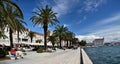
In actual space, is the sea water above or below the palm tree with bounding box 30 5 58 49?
below

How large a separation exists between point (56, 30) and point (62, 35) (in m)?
3.46


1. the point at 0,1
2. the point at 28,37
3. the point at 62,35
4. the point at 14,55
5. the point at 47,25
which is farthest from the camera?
the point at 28,37

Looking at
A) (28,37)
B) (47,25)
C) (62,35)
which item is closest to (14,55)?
(47,25)

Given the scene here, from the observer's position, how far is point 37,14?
54.1 m

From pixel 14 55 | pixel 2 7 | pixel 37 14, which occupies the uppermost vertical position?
pixel 37 14

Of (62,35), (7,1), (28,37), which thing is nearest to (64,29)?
(62,35)

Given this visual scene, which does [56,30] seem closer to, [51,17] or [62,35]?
[62,35]

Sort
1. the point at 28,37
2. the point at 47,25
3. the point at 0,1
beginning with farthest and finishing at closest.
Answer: the point at 28,37, the point at 47,25, the point at 0,1

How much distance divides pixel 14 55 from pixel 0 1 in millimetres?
9199

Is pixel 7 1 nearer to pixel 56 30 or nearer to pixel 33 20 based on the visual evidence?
pixel 33 20

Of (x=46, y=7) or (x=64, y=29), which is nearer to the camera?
(x=46, y=7)

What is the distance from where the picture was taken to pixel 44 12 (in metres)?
53.2

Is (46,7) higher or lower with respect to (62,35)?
higher

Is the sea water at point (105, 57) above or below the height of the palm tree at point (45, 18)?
below
